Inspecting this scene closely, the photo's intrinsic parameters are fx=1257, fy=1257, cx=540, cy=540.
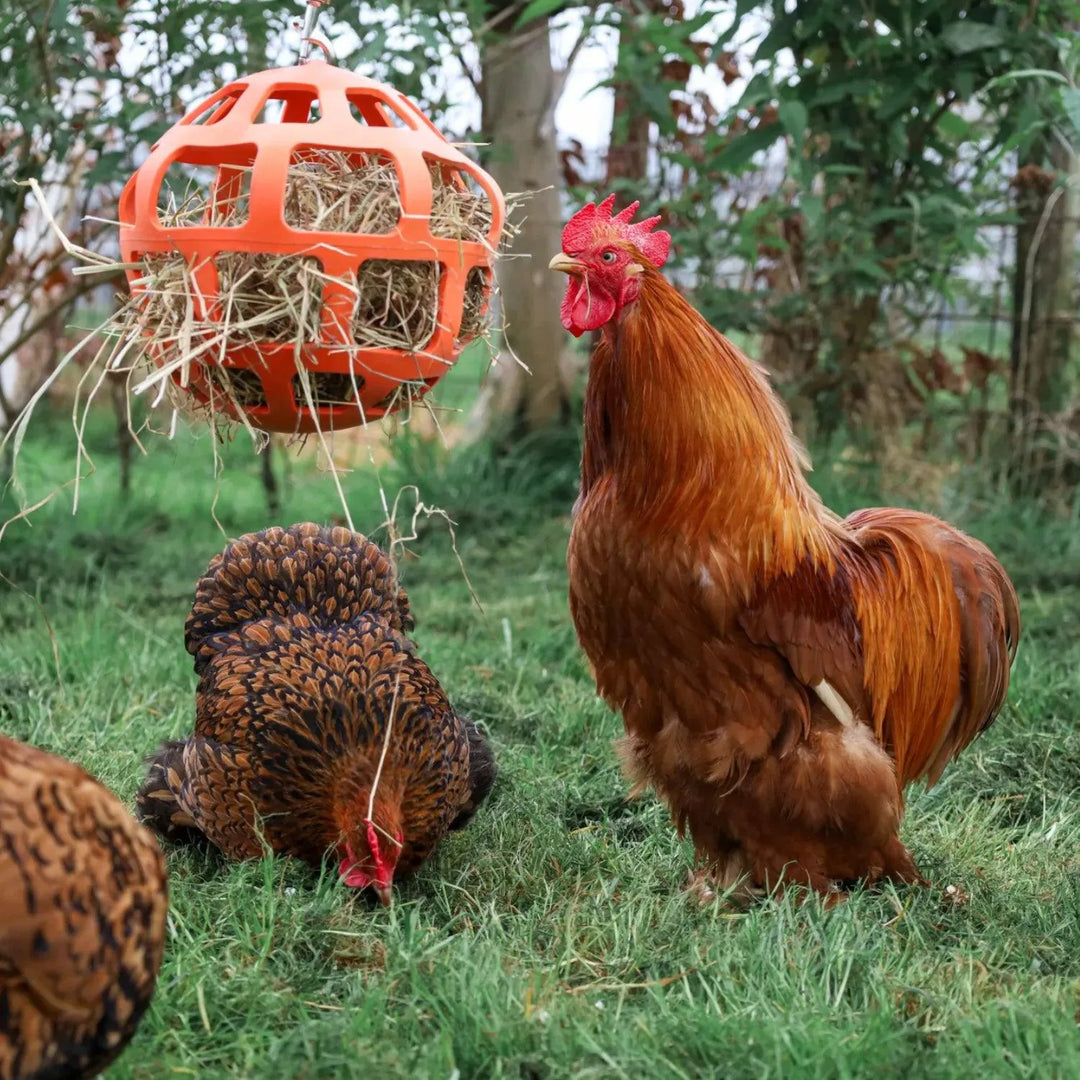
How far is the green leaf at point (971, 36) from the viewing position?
4.86 metres

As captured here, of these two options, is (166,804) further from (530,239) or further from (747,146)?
(530,239)

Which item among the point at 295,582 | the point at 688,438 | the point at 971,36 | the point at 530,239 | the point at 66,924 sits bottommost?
the point at 66,924

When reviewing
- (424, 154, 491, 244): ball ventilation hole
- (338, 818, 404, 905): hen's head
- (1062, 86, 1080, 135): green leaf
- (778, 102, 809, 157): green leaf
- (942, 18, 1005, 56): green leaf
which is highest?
(942, 18, 1005, 56): green leaf

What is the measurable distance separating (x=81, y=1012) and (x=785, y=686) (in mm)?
1787

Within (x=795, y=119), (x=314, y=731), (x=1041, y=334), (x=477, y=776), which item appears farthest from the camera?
(x=1041, y=334)

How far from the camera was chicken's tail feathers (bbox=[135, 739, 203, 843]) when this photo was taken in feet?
11.3

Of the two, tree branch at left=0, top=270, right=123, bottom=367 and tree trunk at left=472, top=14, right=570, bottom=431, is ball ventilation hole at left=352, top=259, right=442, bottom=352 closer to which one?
tree branch at left=0, top=270, right=123, bottom=367

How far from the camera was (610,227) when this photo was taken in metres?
3.06

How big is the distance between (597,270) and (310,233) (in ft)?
2.84

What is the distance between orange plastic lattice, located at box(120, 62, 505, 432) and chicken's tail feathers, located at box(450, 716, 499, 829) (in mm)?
1266

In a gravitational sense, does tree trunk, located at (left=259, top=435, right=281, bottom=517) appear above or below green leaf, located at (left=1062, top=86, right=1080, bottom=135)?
below

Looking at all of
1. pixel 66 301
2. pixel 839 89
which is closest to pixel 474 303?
pixel 839 89

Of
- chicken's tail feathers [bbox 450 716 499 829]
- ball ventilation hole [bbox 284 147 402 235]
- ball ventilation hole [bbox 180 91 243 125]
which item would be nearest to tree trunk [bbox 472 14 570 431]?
chicken's tail feathers [bbox 450 716 499 829]

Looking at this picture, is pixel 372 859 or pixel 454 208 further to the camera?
pixel 372 859
